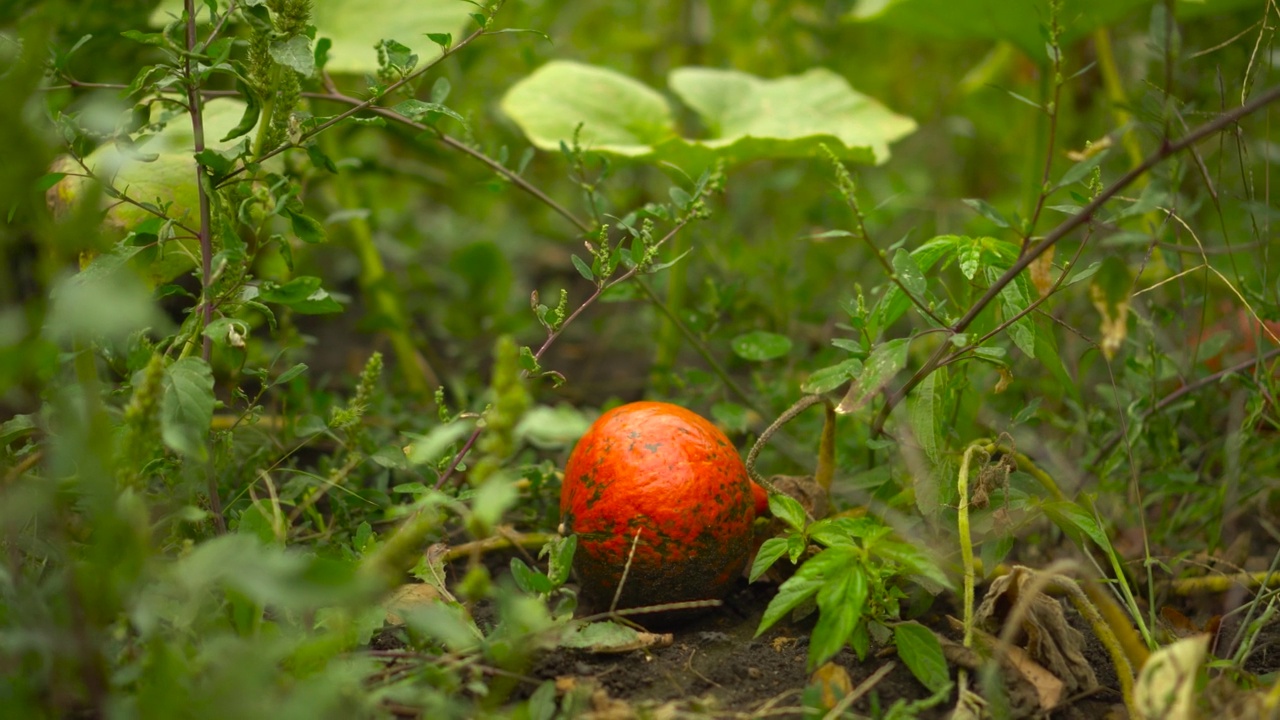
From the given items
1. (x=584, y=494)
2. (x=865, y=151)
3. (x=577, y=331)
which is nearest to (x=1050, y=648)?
(x=584, y=494)

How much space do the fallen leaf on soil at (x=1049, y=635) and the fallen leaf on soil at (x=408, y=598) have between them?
69cm

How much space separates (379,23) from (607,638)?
4.86ft

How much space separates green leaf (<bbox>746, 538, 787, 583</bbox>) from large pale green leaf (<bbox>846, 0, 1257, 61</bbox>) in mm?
1127

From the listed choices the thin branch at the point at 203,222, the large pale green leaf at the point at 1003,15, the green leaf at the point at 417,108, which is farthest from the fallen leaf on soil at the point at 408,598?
the large pale green leaf at the point at 1003,15

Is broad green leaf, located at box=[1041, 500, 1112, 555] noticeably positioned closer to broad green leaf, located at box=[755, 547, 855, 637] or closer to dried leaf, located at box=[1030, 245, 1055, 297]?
broad green leaf, located at box=[755, 547, 855, 637]

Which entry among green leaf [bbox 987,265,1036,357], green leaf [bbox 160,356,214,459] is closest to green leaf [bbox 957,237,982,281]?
green leaf [bbox 987,265,1036,357]

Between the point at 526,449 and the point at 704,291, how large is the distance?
54 cm

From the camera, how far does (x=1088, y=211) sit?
3.35 feet

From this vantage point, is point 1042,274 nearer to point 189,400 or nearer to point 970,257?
point 970,257

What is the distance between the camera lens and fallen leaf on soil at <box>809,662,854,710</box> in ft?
3.50

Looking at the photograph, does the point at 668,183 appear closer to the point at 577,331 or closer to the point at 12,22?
the point at 577,331

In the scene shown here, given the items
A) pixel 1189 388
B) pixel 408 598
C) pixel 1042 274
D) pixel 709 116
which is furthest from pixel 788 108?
pixel 408 598

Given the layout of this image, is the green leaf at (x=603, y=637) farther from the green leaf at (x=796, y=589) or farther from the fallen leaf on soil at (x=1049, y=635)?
the fallen leaf on soil at (x=1049, y=635)

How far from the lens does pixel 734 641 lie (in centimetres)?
127
